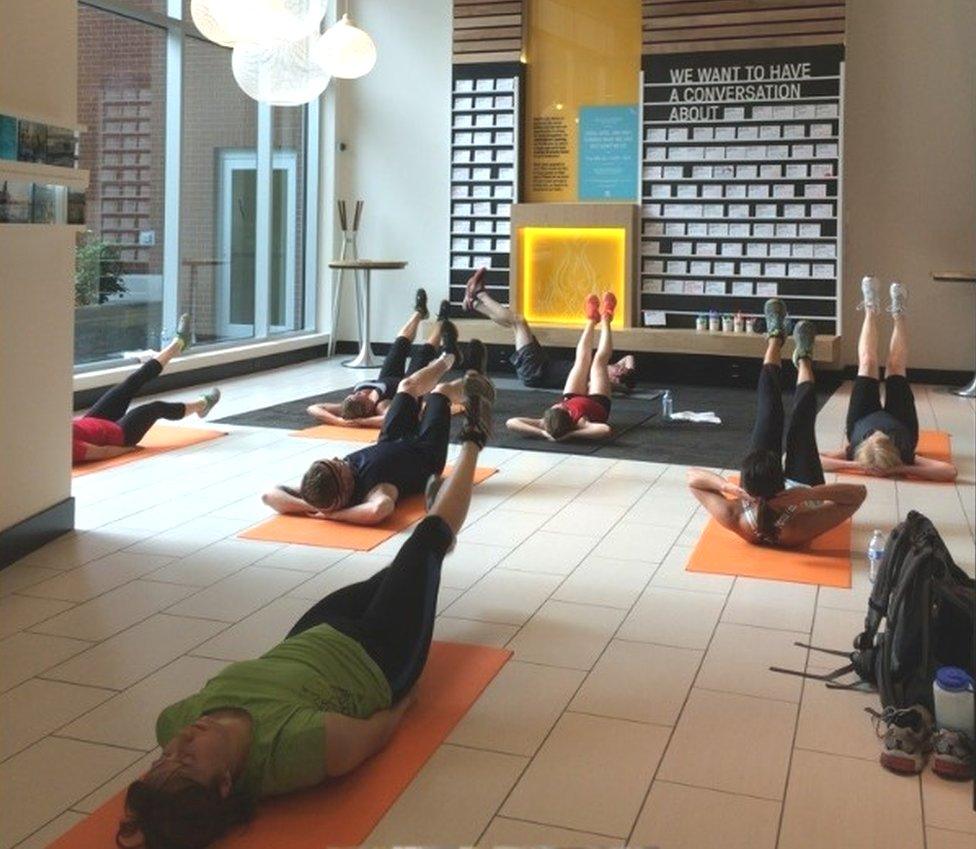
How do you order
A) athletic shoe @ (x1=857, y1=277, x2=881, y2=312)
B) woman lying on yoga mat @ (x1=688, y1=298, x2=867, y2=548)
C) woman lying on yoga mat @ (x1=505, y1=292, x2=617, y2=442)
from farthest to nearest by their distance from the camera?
woman lying on yoga mat @ (x1=505, y1=292, x2=617, y2=442), athletic shoe @ (x1=857, y1=277, x2=881, y2=312), woman lying on yoga mat @ (x1=688, y1=298, x2=867, y2=548)

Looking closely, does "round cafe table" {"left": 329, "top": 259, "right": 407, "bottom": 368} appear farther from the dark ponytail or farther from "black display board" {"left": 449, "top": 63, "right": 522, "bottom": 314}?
the dark ponytail

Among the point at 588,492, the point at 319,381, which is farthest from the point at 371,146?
the point at 588,492

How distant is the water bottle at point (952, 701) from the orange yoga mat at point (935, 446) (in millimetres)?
3737

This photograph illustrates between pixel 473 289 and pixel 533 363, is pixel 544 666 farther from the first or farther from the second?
pixel 473 289

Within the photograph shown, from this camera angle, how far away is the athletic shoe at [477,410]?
13.2ft

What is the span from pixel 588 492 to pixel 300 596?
2.20m

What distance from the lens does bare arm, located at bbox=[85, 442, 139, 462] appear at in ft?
21.4

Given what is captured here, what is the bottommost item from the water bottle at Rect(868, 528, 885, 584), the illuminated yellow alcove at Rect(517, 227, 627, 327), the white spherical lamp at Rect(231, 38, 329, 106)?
the water bottle at Rect(868, 528, 885, 584)

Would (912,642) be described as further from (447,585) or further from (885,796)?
(447,585)

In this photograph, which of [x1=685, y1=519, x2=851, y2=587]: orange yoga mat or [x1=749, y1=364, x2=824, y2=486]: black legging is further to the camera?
→ [x1=749, y1=364, x2=824, y2=486]: black legging

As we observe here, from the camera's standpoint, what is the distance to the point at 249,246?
11.0m

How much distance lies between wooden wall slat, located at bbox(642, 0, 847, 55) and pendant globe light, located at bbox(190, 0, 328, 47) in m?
5.23

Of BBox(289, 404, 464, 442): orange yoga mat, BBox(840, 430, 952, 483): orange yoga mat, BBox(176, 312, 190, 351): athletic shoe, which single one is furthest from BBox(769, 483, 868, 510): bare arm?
BBox(176, 312, 190, 351): athletic shoe

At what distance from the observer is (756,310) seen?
35.5ft
